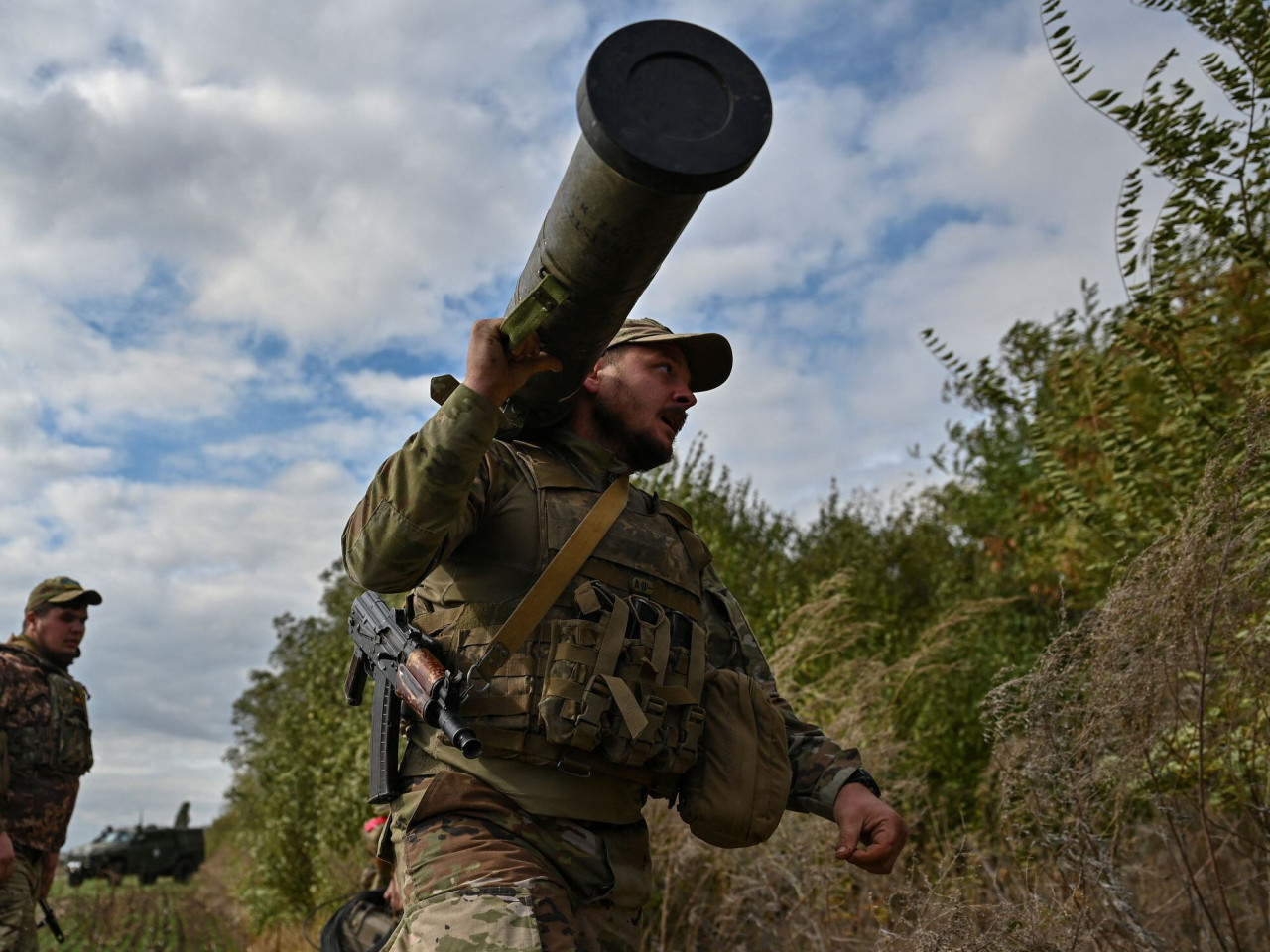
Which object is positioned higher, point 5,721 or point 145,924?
point 5,721

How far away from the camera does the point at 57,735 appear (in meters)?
5.63

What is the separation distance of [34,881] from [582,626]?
4271 millimetres

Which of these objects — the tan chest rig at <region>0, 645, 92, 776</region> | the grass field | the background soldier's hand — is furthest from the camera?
the grass field

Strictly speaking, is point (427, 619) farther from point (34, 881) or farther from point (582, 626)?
point (34, 881)

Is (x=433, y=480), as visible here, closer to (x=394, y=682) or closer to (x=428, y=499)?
(x=428, y=499)

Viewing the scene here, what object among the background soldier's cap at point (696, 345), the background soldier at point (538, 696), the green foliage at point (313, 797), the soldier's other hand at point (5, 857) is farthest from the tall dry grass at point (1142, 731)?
the green foliage at point (313, 797)

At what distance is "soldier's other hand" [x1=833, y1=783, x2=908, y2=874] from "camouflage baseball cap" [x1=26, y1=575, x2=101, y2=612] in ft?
15.3

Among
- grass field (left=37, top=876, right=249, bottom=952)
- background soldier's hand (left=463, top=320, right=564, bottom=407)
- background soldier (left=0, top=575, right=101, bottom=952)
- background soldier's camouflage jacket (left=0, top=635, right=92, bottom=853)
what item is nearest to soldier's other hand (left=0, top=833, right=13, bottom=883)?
background soldier (left=0, top=575, right=101, bottom=952)

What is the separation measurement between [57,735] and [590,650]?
4.32 m

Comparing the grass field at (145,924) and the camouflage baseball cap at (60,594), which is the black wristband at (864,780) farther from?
the grass field at (145,924)

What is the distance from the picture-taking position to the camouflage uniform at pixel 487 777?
7.38 feet

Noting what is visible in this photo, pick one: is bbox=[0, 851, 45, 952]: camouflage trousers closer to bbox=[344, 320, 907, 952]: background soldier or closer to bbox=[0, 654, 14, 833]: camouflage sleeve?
bbox=[0, 654, 14, 833]: camouflage sleeve

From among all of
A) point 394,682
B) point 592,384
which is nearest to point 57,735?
point 394,682

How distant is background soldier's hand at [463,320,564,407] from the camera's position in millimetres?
2369
